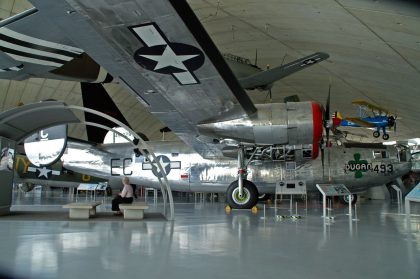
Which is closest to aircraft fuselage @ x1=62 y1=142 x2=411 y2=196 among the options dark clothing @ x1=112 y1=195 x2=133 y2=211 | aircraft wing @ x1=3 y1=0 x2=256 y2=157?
dark clothing @ x1=112 y1=195 x2=133 y2=211

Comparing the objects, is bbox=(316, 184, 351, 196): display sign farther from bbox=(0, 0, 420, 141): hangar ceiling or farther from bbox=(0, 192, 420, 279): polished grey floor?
bbox=(0, 0, 420, 141): hangar ceiling

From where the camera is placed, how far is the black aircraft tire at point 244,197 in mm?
10982

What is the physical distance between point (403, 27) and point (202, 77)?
8942mm

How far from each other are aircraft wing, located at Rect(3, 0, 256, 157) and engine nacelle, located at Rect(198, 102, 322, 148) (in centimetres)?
39

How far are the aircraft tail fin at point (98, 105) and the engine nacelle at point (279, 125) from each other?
18841mm

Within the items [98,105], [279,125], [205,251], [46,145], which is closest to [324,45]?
[279,125]

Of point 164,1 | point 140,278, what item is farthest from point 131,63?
point 140,278

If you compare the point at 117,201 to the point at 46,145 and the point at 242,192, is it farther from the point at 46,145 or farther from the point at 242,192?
the point at 46,145

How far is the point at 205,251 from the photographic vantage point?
14.5 feet

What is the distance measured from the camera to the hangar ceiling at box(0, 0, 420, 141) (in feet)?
43.3

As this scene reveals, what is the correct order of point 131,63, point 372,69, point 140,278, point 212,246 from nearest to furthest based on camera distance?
point 140,278
point 212,246
point 131,63
point 372,69

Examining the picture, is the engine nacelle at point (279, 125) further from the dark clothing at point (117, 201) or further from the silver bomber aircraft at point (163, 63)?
the dark clothing at point (117, 201)

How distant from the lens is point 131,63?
7.04 metres

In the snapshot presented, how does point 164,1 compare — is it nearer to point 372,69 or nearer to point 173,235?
point 173,235
